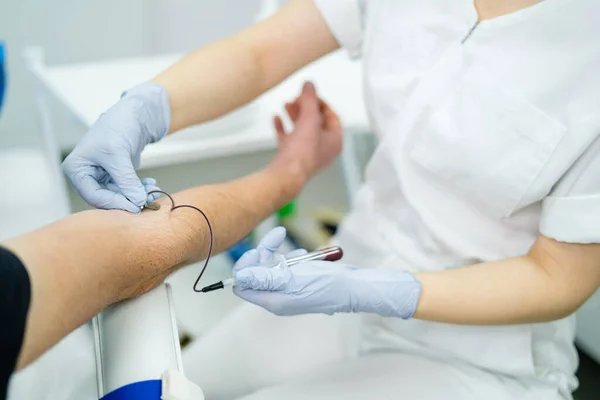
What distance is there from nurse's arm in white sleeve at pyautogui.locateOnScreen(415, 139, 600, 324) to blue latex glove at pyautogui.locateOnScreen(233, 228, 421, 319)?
0.15ft

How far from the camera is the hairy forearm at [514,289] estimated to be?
0.90 meters

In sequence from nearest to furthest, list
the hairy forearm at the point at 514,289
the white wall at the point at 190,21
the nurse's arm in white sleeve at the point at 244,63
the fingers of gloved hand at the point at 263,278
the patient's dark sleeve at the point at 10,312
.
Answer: the patient's dark sleeve at the point at 10,312, the fingers of gloved hand at the point at 263,278, the hairy forearm at the point at 514,289, the nurse's arm in white sleeve at the point at 244,63, the white wall at the point at 190,21

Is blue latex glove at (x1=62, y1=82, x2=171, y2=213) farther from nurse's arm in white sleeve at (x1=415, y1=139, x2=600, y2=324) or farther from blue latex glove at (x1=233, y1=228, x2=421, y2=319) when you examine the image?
nurse's arm in white sleeve at (x1=415, y1=139, x2=600, y2=324)

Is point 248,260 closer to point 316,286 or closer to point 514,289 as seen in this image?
point 316,286

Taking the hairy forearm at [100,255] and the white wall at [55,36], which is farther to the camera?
the white wall at [55,36]

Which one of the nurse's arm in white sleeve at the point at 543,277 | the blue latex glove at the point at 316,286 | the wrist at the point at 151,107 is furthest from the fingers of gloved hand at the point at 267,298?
the wrist at the point at 151,107

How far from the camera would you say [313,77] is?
1679 millimetres

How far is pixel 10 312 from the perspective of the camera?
0.53 metres

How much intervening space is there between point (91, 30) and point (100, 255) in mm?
1438

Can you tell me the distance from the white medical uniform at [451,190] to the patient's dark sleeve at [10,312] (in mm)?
503

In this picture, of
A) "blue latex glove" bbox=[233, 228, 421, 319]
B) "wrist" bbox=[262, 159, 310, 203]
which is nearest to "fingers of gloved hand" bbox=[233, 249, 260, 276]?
"blue latex glove" bbox=[233, 228, 421, 319]

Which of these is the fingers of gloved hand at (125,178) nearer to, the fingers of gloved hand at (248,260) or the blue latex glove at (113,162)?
the blue latex glove at (113,162)

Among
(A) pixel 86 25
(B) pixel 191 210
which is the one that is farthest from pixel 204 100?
(A) pixel 86 25

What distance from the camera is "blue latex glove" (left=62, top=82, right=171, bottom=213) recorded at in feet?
2.77
